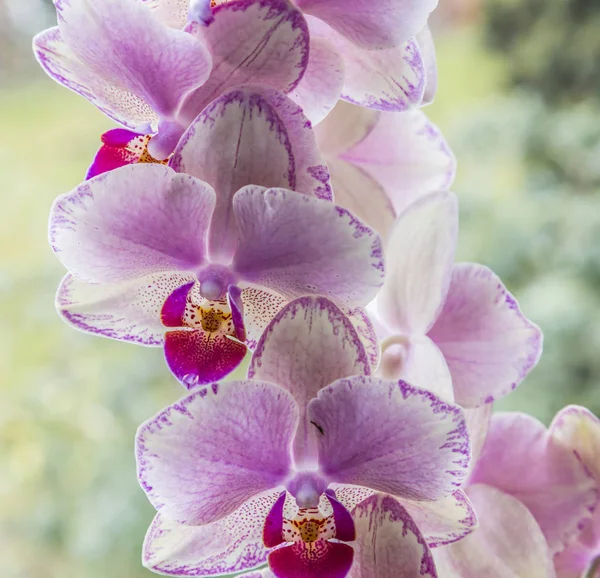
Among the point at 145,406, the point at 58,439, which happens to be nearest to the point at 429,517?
the point at 145,406

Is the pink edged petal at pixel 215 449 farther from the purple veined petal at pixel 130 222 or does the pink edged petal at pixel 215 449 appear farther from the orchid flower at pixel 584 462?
the orchid flower at pixel 584 462

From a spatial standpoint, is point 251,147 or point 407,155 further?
point 407,155

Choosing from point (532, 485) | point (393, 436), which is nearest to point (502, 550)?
point (532, 485)

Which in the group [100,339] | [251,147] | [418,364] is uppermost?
[251,147]

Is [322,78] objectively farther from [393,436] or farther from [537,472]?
[537,472]

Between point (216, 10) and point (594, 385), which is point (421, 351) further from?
point (594, 385)

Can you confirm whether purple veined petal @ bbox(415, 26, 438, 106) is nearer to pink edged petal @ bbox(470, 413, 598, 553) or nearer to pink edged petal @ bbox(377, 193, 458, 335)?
pink edged petal @ bbox(377, 193, 458, 335)

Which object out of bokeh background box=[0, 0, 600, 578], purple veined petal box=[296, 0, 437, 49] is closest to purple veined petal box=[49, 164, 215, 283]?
purple veined petal box=[296, 0, 437, 49]
